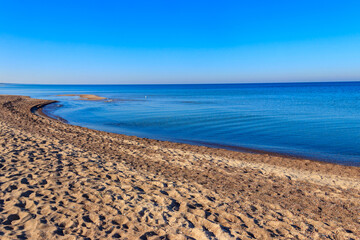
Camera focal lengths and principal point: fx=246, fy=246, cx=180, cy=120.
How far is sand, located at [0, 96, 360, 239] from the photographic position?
481 cm

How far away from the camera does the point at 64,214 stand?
5086 millimetres

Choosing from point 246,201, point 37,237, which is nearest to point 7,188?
point 37,237

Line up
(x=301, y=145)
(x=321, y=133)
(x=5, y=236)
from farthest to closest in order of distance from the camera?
(x=321, y=133)
(x=301, y=145)
(x=5, y=236)

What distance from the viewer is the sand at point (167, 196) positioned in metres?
4.81

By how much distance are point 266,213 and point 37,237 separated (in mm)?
4718

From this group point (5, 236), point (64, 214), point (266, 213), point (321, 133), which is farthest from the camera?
point (321, 133)

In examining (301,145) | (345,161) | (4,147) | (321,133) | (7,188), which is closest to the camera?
(7,188)

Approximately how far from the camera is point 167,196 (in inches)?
250

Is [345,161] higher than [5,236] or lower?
lower

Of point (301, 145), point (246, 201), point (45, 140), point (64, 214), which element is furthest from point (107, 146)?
point (301, 145)

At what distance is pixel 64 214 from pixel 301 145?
13172 mm

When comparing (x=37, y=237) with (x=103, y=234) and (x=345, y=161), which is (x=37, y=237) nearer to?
(x=103, y=234)

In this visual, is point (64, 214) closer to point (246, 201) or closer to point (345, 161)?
point (246, 201)

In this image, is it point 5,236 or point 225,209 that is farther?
point 225,209
